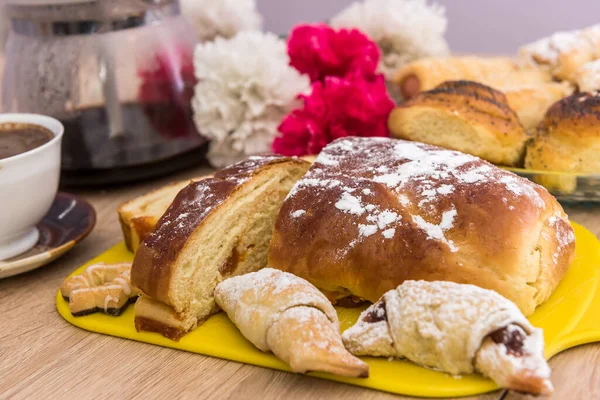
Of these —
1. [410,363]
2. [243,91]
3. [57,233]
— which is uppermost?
[243,91]

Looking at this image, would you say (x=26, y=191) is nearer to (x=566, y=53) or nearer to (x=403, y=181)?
(x=403, y=181)

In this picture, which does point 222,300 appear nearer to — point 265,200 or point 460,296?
point 265,200

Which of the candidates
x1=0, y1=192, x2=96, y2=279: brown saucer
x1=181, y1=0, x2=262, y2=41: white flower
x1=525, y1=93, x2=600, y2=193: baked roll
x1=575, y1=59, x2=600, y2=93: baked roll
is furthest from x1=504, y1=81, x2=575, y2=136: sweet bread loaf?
x1=0, y1=192, x2=96, y2=279: brown saucer

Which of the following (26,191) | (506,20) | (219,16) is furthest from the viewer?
(506,20)

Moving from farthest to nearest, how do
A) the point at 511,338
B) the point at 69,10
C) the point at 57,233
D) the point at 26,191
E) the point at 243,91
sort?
the point at 243,91 → the point at 69,10 → the point at 57,233 → the point at 26,191 → the point at 511,338

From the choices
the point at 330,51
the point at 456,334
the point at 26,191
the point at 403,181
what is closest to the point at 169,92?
the point at 330,51

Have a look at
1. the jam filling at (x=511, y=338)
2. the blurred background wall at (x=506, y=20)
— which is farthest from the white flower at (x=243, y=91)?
the blurred background wall at (x=506, y=20)

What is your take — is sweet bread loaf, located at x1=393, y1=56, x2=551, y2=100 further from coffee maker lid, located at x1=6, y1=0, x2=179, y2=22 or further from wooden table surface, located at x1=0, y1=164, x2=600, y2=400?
wooden table surface, located at x1=0, y1=164, x2=600, y2=400

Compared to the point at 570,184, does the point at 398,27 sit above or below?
above
